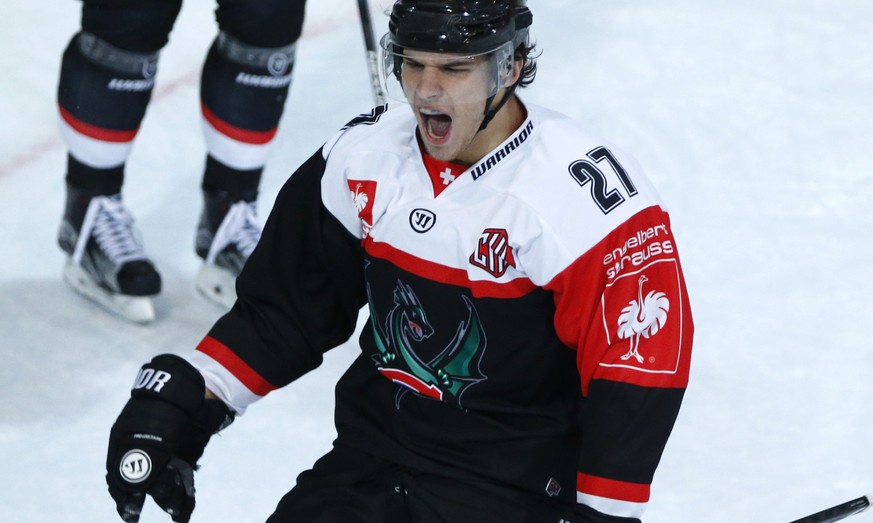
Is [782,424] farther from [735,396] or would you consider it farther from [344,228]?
[344,228]

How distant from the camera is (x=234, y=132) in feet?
10.4

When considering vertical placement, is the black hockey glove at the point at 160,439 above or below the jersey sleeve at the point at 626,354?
below

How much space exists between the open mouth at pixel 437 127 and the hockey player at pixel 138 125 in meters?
1.31

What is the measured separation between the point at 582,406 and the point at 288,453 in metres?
1.04

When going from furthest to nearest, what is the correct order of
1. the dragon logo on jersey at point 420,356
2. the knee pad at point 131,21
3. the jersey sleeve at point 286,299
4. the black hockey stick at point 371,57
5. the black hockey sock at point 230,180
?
the black hockey sock at point 230,180, the black hockey stick at point 371,57, the knee pad at point 131,21, the jersey sleeve at point 286,299, the dragon logo on jersey at point 420,356

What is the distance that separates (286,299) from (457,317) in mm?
292

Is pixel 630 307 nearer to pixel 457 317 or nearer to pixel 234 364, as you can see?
pixel 457 317

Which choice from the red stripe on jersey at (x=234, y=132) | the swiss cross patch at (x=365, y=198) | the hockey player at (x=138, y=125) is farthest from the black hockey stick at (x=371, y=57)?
the swiss cross patch at (x=365, y=198)

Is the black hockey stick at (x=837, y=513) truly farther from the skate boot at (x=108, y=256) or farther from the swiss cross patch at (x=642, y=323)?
the skate boot at (x=108, y=256)

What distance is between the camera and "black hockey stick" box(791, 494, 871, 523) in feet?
6.30

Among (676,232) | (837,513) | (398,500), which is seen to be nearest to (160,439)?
(398,500)

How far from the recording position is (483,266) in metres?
1.79

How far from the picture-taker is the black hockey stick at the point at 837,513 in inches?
75.6

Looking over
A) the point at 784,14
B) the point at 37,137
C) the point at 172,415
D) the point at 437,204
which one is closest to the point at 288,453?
the point at 172,415
